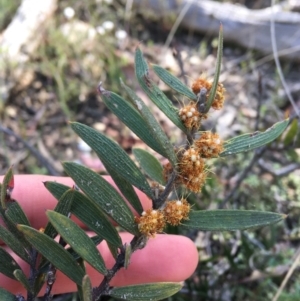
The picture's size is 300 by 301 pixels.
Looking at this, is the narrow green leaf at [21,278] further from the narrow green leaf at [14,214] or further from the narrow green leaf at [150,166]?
the narrow green leaf at [150,166]

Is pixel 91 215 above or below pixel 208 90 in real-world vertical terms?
below

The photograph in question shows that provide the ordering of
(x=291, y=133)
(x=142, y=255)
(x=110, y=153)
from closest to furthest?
(x=110, y=153) → (x=142, y=255) → (x=291, y=133)

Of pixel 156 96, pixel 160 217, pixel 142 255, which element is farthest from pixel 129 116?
pixel 142 255

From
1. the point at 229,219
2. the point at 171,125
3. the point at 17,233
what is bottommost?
the point at 17,233

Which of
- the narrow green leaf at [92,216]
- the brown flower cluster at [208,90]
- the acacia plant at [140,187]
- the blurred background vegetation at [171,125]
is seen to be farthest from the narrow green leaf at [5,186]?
the blurred background vegetation at [171,125]

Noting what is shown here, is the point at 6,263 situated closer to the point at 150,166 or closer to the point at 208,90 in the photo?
the point at 150,166

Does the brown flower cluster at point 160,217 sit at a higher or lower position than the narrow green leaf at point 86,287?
higher

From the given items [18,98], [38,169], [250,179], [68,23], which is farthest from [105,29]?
[250,179]
